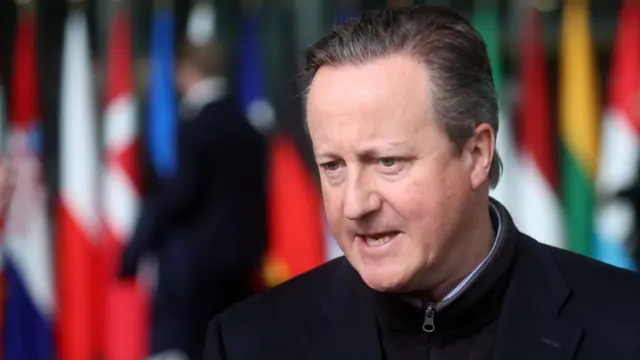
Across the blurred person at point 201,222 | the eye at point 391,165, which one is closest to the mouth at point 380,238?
the eye at point 391,165

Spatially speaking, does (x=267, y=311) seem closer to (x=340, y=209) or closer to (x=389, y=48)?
(x=340, y=209)

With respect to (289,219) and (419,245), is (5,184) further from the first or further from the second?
(419,245)

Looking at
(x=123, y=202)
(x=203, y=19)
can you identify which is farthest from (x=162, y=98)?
(x=123, y=202)

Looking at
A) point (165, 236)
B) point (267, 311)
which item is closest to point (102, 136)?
point (165, 236)

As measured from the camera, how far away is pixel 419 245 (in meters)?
2.01

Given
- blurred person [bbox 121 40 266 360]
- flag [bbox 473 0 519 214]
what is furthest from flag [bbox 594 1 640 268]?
blurred person [bbox 121 40 266 360]

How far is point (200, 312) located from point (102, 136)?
143cm

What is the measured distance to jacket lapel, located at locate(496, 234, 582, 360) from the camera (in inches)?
82.9

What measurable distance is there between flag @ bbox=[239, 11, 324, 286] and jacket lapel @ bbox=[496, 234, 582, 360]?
3.47m

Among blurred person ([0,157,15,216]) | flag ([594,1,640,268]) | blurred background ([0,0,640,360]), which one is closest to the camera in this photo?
blurred person ([0,157,15,216])

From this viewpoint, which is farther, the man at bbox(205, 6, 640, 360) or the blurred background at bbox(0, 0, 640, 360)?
the blurred background at bbox(0, 0, 640, 360)

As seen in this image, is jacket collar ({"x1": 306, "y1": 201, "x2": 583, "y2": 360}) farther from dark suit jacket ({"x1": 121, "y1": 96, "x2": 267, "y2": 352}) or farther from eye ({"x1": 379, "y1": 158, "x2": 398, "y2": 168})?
dark suit jacket ({"x1": 121, "y1": 96, "x2": 267, "y2": 352})

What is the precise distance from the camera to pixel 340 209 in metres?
2.00

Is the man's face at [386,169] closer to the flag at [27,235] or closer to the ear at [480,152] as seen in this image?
the ear at [480,152]
